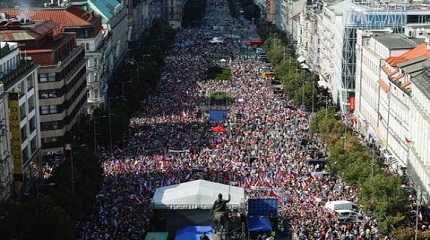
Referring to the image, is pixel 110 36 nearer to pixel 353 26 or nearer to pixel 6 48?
pixel 353 26

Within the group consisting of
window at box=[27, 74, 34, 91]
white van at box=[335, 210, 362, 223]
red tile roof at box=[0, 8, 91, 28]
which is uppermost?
red tile roof at box=[0, 8, 91, 28]

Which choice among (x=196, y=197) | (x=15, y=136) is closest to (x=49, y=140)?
(x=15, y=136)

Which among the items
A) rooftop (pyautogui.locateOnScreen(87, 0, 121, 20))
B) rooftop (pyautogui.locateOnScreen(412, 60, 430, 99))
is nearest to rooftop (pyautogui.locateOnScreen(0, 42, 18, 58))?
rooftop (pyautogui.locateOnScreen(412, 60, 430, 99))

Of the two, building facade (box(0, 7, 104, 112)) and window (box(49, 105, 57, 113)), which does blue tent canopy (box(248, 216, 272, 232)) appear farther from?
building facade (box(0, 7, 104, 112))

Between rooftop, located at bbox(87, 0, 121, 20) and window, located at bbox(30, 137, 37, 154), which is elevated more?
rooftop, located at bbox(87, 0, 121, 20)

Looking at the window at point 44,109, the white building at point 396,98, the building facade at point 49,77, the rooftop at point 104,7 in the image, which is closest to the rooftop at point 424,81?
the white building at point 396,98
